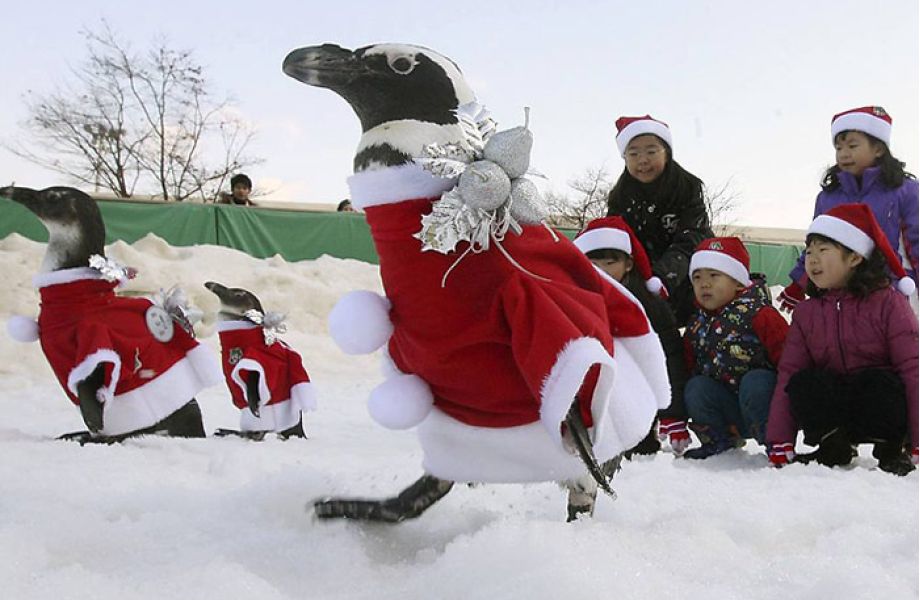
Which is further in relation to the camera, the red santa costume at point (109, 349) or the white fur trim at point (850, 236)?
the red santa costume at point (109, 349)

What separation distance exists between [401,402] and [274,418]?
2.13m

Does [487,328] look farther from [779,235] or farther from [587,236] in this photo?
[779,235]

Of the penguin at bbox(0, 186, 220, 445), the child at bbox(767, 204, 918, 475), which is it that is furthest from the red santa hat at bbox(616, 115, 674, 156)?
the penguin at bbox(0, 186, 220, 445)

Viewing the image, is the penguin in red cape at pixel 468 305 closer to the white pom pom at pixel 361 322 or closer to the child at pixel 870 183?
the white pom pom at pixel 361 322

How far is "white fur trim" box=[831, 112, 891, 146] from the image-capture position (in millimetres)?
3146

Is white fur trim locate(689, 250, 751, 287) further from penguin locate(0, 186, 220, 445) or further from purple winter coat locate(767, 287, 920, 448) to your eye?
penguin locate(0, 186, 220, 445)

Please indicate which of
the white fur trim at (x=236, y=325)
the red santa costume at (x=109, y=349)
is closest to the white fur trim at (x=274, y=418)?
the white fur trim at (x=236, y=325)

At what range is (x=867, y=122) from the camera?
3.16 meters

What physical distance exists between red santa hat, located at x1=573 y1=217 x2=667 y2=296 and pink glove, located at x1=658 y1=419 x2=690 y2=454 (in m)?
0.53

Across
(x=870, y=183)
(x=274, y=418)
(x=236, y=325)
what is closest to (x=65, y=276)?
(x=236, y=325)

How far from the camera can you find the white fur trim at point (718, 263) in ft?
9.39

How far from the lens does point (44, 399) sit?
400 cm

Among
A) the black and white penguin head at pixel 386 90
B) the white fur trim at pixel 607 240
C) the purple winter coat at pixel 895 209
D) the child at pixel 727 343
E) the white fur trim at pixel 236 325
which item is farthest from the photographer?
the white fur trim at pixel 236 325

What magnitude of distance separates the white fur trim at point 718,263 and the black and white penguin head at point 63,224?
2165mm
